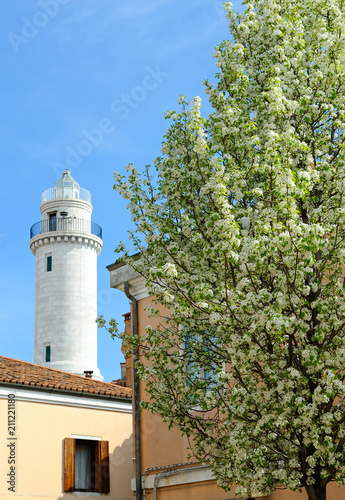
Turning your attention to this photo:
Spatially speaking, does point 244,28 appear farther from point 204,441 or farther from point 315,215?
point 204,441

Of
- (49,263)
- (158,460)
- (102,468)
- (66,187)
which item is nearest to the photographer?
(158,460)

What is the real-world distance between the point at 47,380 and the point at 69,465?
2801mm

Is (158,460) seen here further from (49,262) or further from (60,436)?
(49,262)

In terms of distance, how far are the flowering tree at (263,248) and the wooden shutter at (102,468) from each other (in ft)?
44.8

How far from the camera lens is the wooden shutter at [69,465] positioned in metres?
21.9

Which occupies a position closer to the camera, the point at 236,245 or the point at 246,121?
the point at 236,245

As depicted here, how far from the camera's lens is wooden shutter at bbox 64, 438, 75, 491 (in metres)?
21.9

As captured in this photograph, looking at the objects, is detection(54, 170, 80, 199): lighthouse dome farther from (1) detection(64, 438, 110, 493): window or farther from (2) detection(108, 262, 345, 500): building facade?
(2) detection(108, 262, 345, 500): building facade

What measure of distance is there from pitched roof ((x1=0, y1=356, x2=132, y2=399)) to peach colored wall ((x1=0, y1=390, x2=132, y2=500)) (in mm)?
577

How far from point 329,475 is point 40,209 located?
51.8 metres

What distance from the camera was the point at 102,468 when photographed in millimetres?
23109

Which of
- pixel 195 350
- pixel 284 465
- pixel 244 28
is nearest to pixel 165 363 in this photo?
pixel 195 350

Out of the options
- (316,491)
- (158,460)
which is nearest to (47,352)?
(158,460)

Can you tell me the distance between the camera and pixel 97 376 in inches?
2053
